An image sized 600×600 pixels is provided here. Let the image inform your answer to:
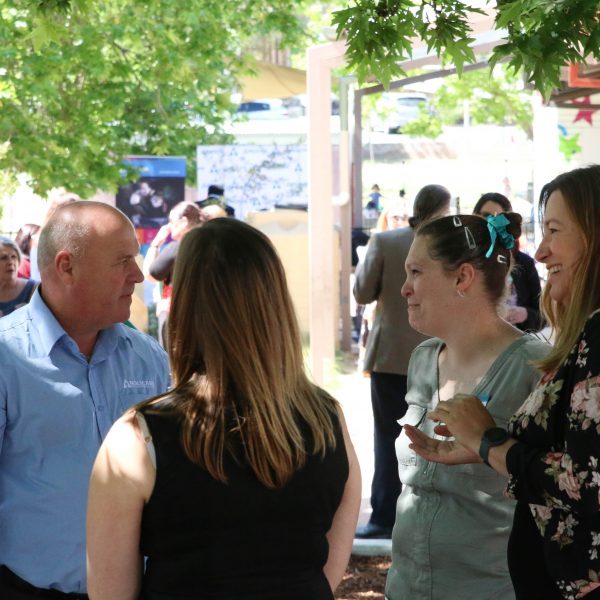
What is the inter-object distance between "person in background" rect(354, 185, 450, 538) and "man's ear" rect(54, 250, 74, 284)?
367 centimetres

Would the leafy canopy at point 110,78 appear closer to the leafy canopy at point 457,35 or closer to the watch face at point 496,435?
the leafy canopy at point 457,35

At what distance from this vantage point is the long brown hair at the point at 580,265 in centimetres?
250

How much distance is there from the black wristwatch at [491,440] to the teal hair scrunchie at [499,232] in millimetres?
940

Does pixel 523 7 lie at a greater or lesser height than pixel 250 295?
greater

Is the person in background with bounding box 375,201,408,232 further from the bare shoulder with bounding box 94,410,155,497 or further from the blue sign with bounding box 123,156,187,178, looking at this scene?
the bare shoulder with bounding box 94,410,155,497

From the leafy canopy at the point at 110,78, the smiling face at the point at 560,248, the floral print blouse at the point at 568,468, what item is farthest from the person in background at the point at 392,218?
the floral print blouse at the point at 568,468

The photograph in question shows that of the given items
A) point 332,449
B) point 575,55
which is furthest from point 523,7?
point 332,449

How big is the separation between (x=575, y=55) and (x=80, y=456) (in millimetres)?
1921

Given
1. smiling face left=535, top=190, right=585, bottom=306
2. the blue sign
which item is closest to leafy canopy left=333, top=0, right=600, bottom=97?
smiling face left=535, top=190, right=585, bottom=306

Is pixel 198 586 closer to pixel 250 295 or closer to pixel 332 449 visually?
pixel 332 449

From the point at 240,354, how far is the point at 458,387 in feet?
3.73

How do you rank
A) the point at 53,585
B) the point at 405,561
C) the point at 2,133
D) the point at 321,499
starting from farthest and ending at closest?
the point at 2,133
the point at 405,561
the point at 53,585
the point at 321,499

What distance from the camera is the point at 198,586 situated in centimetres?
221

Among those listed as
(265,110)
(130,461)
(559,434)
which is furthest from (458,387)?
(265,110)
